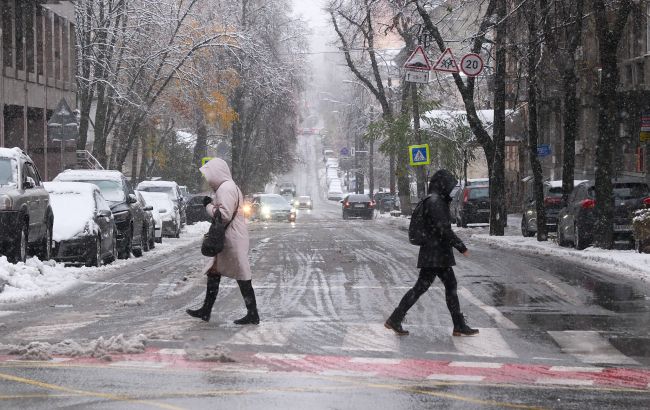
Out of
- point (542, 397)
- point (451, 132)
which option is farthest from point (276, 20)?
point (542, 397)

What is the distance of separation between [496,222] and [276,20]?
35794 mm

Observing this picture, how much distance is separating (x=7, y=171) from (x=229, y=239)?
8.72 metres

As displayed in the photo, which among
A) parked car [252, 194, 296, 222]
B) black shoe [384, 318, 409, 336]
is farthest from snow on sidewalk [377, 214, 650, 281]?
parked car [252, 194, 296, 222]

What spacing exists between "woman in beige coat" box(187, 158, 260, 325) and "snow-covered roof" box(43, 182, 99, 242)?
362 inches

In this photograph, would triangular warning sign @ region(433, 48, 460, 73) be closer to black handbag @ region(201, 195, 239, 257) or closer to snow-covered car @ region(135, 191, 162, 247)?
snow-covered car @ region(135, 191, 162, 247)

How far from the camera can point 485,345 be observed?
445 inches

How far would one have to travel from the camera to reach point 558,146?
194 feet

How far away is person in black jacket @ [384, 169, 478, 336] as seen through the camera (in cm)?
1195

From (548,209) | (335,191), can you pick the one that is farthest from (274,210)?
(335,191)

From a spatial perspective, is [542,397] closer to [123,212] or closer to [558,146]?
[123,212]

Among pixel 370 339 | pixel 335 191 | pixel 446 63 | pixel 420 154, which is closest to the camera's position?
pixel 370 339

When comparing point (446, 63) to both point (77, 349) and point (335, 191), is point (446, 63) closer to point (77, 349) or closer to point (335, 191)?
point (77, 349)

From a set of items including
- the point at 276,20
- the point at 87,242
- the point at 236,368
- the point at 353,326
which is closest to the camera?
the point at 236,368

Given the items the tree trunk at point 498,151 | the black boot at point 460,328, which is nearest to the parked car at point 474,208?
the tree trunk at point 498,151
